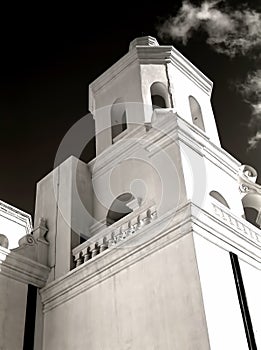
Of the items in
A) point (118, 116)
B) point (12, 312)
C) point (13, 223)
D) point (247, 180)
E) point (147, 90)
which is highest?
point (118, 116)

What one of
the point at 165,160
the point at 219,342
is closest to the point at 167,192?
the point at 165,160

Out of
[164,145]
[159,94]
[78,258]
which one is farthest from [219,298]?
[159,94]

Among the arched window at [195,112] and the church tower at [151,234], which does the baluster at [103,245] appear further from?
the arched window at [195,112]

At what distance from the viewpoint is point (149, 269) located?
1062 cm

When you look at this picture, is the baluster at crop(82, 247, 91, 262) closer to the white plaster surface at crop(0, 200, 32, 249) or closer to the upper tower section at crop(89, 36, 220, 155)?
the upper tower section at crop(89, 36, 220, 155)

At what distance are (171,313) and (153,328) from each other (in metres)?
0.47

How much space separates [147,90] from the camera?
16.2m

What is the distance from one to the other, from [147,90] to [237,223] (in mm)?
5717

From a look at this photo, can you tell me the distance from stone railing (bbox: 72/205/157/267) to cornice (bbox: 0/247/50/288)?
92cm

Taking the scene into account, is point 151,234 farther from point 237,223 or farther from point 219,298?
point 237,223

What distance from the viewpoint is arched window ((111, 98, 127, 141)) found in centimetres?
1695

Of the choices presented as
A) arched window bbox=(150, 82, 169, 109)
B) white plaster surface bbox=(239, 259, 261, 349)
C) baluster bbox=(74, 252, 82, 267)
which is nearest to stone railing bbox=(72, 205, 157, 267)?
baluster bbox=(74, 252, 82, 267)

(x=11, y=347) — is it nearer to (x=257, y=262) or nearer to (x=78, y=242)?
(x=78, y=242)

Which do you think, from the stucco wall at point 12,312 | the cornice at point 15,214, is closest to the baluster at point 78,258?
the stucco wall at point 12,312
